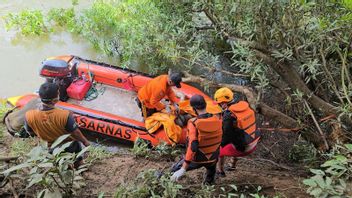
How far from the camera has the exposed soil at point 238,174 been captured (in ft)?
11.9

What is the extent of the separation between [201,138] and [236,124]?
666 millimetres

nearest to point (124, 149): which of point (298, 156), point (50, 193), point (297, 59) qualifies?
point (298, 156)

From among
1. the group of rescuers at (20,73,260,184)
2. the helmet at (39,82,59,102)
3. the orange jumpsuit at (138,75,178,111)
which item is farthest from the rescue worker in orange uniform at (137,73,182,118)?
the helmet at (39,82,59,102)

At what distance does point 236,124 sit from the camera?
4172 mm

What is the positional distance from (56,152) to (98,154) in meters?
2.20

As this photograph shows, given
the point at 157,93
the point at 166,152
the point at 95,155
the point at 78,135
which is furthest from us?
the point at 157,93

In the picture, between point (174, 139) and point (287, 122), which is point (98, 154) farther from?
point (287, 122)

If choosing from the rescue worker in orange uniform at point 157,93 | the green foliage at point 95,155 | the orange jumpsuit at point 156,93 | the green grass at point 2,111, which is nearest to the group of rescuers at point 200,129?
the green foliage at point 95,155

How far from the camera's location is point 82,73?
684 cm

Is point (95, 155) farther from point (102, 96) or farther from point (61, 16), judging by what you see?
point (61, 16)

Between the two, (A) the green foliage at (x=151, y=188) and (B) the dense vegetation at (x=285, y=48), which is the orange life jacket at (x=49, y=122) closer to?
(A) the green foliage at (x=151, y=188)

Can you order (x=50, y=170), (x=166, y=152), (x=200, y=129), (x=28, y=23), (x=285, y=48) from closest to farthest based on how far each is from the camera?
(x=50, y=170) < (x=200, y=129) < (x=285, y=48) < (x=166, y=152) < (x=28, y=23)

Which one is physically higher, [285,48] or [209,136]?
[285,48]

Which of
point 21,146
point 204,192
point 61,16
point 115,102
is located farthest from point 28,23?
point 204,192
